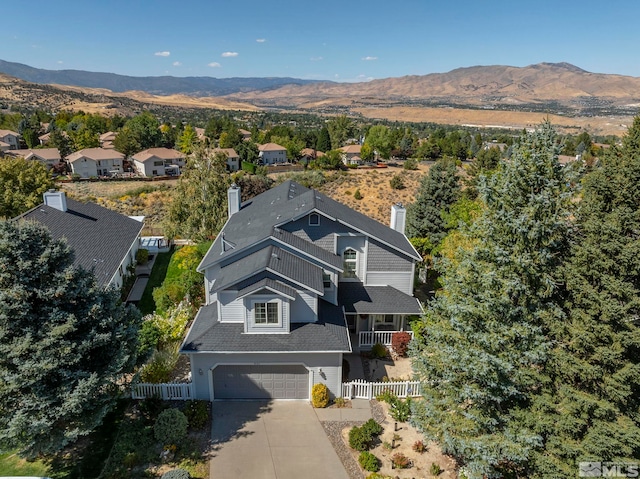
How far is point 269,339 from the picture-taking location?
18.5 metres

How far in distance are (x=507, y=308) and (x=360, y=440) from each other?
775 cm

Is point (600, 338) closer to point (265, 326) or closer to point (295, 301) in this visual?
point (295, 301)

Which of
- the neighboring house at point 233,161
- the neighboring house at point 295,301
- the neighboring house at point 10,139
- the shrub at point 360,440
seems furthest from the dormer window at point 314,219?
the neighboring house at point 10,139

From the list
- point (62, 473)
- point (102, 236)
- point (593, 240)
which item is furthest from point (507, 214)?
point (102, 236)

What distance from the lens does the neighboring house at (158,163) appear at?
75.1m

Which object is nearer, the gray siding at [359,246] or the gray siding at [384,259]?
the gray siding at [359,246]

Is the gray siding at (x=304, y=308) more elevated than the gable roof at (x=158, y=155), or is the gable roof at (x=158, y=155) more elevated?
the gable roof at (x=158, y=155)

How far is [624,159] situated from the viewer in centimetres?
1241

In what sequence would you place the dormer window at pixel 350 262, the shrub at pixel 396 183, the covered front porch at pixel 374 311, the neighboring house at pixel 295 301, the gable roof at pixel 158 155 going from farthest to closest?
the gable roof at pixel 158 155
the shrub at pixel 396 183
the dormer window at pixel 350 262
the covered front porch at pixel 374 311
the neighboring house at pixel 295 301

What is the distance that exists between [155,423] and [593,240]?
56.0 feet

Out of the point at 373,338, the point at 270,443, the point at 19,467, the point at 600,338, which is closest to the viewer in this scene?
the point at 600,338

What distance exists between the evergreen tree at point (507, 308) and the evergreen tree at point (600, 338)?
0.52m

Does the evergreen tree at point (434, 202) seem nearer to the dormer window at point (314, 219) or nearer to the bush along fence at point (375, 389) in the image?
the dormer window at point (314, 219)

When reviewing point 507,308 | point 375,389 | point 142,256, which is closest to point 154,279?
point 142,256
